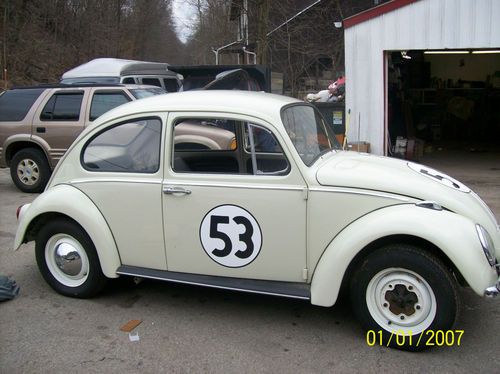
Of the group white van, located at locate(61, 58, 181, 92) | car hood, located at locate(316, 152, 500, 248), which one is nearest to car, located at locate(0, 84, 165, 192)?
white van, located at locate(61, 58, 181, 92)

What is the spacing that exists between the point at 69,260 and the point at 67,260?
0.02 m

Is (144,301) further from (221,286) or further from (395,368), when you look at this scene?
(395,368)

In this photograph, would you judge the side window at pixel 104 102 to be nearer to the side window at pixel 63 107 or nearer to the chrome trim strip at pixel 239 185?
the side window at pixel 63 107

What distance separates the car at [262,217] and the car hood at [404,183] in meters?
0.01

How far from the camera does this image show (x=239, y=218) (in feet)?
12.3

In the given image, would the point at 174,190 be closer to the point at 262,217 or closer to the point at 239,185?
the point at 239,185

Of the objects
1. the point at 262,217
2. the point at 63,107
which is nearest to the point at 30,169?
the point at 63,107

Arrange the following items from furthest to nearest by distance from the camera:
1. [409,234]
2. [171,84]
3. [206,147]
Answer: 1. [171,84]
2. [206,147]
3. [409,234]

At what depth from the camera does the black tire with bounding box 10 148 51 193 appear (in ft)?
29.1

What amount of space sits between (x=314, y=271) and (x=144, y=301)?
162cm

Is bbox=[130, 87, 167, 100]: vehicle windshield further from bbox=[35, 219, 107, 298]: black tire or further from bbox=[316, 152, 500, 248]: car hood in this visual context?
bbox=[316, 152, 500, 248]: car hood

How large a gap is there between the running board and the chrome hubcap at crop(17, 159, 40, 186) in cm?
550

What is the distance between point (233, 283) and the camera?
12.6 feet

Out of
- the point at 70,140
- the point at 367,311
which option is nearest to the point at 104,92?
the point at 70,140
